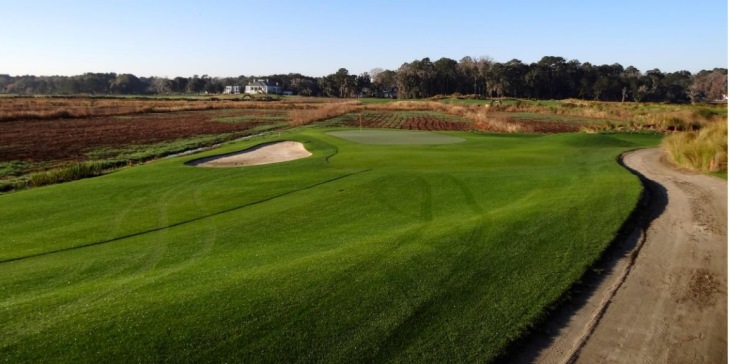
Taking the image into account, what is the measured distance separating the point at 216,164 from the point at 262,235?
1343 centimetres

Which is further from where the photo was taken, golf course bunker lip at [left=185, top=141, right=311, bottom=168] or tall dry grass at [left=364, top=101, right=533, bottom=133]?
tall dry grass at [left=364, top=101, right=533, bottom=133]

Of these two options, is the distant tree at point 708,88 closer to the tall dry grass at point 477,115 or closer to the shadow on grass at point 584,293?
the tall dry grass at point 477,115

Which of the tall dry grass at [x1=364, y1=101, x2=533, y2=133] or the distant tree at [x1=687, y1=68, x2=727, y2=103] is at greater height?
the distant tree at [x1=687, y1=68, x2=727, y2=103]

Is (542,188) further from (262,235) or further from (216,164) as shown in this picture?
(216,164)

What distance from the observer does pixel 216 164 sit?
76.4 feet

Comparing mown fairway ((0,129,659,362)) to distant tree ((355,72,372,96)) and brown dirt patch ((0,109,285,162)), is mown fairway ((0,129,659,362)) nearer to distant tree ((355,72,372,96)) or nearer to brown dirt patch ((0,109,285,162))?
brown dirt patch ((0,109,285,162))

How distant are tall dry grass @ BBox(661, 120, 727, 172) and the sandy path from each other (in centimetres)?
722

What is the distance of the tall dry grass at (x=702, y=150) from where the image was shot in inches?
706

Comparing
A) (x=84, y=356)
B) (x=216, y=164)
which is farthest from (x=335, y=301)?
(x=216, y=164)

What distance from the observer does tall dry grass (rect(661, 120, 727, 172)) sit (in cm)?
1792

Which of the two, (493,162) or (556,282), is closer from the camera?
(556,282)

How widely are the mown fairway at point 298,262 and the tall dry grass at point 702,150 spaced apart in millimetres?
4169

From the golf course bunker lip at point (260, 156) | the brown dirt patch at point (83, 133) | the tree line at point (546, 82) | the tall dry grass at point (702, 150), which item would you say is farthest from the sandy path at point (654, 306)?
the tree line at point (546, 82)

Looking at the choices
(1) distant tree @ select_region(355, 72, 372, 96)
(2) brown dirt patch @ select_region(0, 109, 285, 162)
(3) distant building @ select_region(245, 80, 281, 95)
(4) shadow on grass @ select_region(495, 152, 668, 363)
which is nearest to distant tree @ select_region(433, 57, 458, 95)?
(1) distant tree @ select_region(355, 72, 372, 96)
